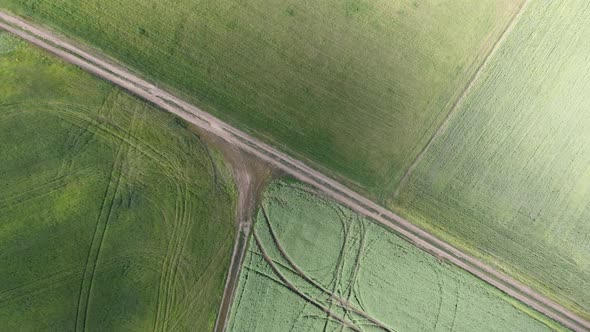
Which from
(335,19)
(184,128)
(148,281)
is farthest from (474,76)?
(148,281)

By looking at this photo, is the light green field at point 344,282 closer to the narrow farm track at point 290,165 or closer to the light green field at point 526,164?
the narrow farm track at point 290,165

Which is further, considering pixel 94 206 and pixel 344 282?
pixel 344 282

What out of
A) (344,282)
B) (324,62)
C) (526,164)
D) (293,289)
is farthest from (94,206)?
(526,164)

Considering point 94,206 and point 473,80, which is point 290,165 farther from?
point 473,80

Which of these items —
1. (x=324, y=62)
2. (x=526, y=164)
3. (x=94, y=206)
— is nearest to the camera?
(x=94, y=206)

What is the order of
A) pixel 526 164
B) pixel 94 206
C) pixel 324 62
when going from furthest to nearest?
pixel 526 164, pixel 324 62, pixel 94 206

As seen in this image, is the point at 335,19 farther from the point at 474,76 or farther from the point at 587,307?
the point at 587,307
